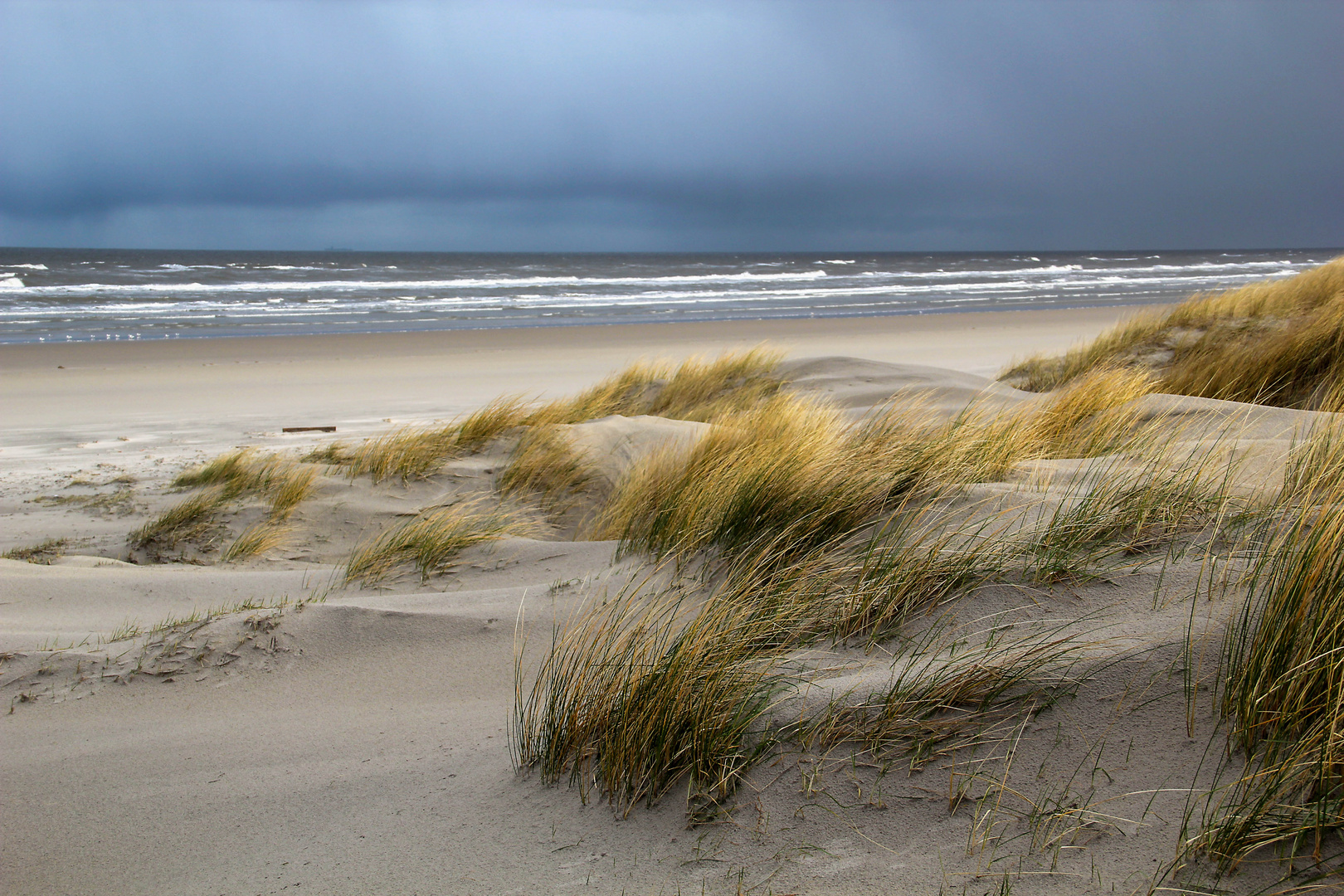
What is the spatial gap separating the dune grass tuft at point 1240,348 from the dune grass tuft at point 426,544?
4.40 meters

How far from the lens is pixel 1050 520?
8.81ft

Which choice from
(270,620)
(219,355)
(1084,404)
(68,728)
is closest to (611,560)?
(270,620)

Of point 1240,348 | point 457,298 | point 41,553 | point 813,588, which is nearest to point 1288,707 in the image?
point 813,588

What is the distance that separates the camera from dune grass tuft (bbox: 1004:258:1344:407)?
559 cm

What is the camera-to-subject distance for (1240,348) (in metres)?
6.45

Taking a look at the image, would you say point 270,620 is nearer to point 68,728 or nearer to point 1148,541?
point 68,728

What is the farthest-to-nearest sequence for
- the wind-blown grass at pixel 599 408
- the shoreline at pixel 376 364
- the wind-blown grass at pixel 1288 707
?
the shoreline at pixel 376 364
the wind-blown grass at pixel 599 408
the wind-blown grass at pixel 1288 707

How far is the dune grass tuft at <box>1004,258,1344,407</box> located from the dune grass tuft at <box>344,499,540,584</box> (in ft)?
14.4

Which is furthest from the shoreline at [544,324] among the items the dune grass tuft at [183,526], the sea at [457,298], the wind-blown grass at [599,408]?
the dune grass tuft at [183,526]

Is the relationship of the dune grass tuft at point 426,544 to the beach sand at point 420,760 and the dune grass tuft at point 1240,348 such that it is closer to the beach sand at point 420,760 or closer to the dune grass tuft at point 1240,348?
the beach sand at point 420,760

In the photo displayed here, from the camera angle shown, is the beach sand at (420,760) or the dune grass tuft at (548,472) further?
the dune grass tuft at (548,472)

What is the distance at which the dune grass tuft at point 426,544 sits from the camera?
380 centimetres

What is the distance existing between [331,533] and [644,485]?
182cm

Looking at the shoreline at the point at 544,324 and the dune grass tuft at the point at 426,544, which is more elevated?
the shoreline at the point at 544,324
